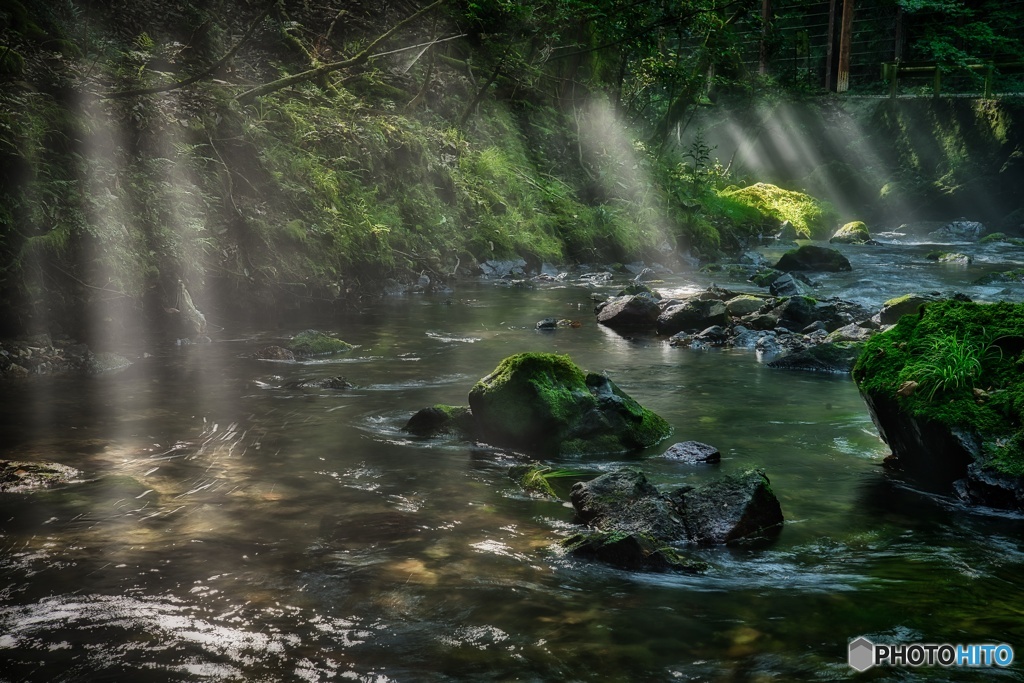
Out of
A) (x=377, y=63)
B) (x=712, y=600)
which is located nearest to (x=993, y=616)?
(x=712, y=600)

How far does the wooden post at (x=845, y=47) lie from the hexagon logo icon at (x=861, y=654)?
30201 millimetres

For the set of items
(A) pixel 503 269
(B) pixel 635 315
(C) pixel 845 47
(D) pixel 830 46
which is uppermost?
(D) pixel 830 46

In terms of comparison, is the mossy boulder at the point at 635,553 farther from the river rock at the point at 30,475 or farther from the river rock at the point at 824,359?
the river rock at the point at 824,359

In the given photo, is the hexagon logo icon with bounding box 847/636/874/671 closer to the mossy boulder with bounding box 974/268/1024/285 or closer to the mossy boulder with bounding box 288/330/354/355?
the mossy boulder with bounding box 288/330/354/355

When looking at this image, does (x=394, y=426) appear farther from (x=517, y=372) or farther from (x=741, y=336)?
(x=741, y=336)

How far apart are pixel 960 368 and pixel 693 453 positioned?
6.00 feet

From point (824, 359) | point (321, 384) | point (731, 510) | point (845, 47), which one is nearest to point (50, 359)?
point (321, 384)

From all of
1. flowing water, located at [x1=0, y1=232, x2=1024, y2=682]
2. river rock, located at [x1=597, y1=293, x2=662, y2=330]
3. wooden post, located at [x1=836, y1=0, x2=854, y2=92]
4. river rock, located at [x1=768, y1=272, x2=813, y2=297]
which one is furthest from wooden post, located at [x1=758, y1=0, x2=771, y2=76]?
flowing water, located at [x1=0, y1=232, x2=1024, y2=682]

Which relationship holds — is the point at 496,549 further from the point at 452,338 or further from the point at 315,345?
the point at 452,338

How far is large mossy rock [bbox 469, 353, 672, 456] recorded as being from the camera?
255 inches

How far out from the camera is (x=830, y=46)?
32031 mm

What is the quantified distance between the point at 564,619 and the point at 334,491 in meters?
2.14

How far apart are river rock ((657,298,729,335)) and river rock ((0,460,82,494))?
8254 millimetres

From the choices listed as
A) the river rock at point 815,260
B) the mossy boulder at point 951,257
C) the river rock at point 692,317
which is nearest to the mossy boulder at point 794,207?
the mossy boulder at point 951,257
